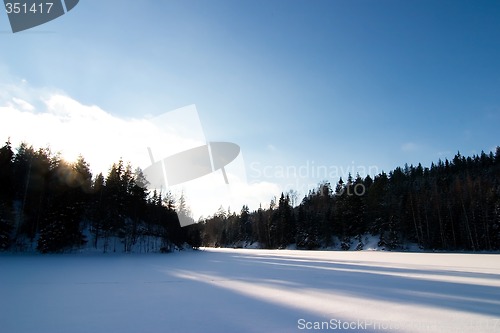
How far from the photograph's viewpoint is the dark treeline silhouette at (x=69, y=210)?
31.9m

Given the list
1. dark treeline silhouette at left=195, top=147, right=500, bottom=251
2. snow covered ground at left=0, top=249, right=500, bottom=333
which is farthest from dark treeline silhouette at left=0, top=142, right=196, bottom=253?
snow covered ground at left=0, top=249, right=500, bottom=333

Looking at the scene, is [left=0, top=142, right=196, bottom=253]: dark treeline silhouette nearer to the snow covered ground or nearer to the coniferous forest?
the coniferous forest

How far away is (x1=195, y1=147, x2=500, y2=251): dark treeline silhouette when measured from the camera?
46.2 metres

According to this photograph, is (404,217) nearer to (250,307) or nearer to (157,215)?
(157,215)

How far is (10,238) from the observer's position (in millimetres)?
30891

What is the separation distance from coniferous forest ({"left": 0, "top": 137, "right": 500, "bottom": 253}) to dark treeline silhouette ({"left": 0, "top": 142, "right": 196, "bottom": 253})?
13 cm

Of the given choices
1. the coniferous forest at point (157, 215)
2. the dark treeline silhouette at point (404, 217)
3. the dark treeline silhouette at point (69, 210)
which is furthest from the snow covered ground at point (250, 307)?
the dark treeline silhouette at point (404, 217)

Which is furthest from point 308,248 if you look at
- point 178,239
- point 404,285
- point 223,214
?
point 223,214

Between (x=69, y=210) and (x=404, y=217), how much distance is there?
5722cm

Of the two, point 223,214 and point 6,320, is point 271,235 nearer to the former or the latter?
point 223,214

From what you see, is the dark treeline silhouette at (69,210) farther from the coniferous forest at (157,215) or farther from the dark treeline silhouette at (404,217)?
the dark treeline silhouette at (404,217)

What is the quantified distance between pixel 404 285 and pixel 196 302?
7465 mm

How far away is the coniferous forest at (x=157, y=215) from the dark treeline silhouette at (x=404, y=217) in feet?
0.59

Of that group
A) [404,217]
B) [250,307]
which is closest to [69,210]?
[250,307]
